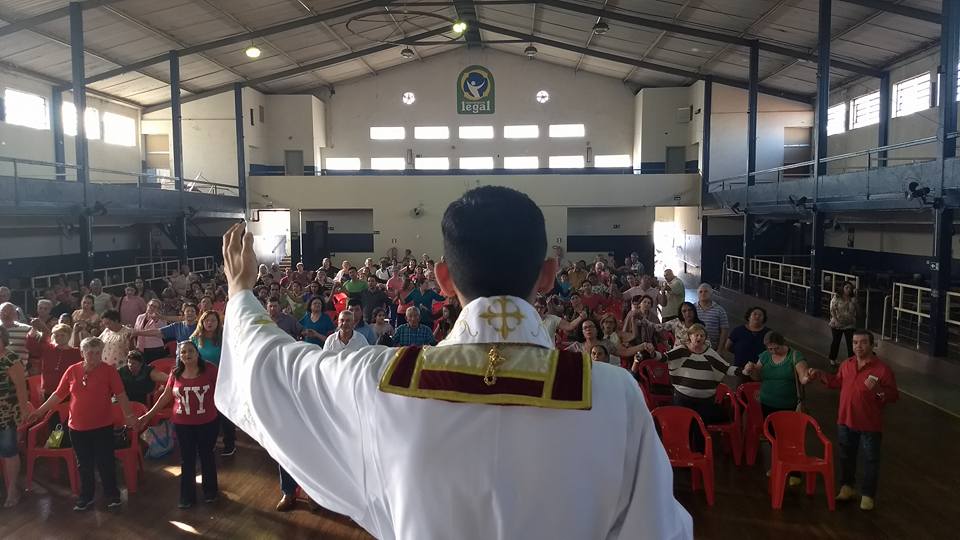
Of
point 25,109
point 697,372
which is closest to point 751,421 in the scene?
point 697,372

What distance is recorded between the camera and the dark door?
74.9 feet

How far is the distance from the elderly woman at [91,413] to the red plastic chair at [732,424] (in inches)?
200

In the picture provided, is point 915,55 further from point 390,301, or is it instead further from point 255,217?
point 255,217

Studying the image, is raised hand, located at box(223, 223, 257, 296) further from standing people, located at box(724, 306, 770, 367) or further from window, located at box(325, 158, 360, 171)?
window, located at box(325, 158, 360, 171)

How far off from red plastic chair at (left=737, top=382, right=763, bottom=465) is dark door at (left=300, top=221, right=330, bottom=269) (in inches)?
733

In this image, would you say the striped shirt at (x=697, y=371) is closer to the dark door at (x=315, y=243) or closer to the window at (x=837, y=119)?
the window at (x=837, y=119)

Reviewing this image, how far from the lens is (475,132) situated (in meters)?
24.5

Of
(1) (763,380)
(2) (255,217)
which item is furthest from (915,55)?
(2) (255,217)

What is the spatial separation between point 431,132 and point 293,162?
207 inches

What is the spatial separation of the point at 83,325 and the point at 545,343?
7.24m

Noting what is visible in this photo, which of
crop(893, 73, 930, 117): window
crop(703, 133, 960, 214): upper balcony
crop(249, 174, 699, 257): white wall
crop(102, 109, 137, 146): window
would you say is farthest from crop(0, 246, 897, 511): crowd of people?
crop(102, 109, 137, 146): window

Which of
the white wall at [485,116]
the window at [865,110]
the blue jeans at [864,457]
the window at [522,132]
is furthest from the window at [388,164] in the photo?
the blue jeans at [864,457]

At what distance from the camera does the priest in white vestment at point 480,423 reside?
110cm

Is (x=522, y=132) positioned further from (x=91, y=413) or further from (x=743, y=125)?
(x=91, y=413)
